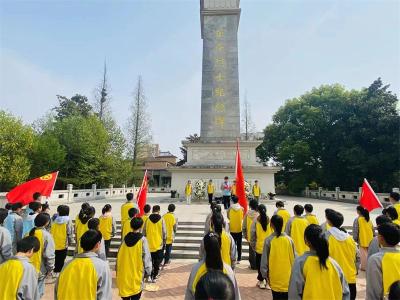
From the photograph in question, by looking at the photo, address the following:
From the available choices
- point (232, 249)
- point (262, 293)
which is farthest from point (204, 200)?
point (232, 249)

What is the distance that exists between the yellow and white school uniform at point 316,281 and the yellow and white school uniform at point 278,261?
99 cm

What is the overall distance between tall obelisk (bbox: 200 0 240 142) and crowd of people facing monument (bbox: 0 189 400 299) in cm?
1249

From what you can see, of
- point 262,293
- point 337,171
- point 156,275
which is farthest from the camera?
point 337,171

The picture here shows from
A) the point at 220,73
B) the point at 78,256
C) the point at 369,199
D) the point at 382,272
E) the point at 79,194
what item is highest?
the point at 220,73

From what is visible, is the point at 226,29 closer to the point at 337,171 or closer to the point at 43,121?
the point at 337,171

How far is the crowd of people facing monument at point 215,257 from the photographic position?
2.48 metres

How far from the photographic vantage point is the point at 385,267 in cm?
258

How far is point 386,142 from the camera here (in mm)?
20000

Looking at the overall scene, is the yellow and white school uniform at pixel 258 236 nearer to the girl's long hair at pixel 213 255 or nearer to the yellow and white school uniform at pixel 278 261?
the yellow and white school uniform at pixel 278 261

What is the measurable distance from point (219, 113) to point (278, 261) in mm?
15381

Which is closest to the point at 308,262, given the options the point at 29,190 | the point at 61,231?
the point at 61,231

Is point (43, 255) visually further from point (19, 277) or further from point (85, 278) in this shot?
point (85, 278)

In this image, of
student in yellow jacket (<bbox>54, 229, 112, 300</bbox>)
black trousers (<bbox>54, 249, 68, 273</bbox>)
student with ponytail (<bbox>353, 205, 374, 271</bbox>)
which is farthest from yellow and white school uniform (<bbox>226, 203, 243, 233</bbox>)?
student in yellow jacket (<bbox>54, 229, 112, 300</bbox>)

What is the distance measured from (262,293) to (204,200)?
1152 cm
